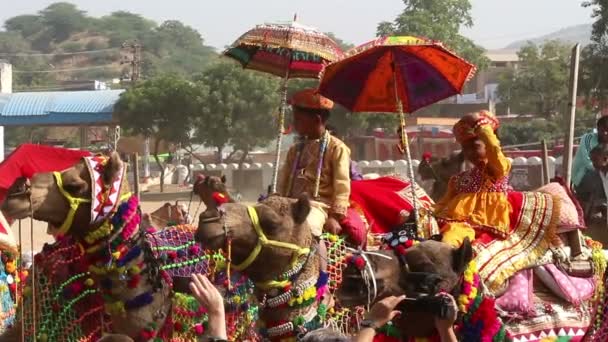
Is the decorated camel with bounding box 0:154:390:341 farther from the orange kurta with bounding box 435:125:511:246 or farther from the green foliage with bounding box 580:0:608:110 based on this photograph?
the green foliage with bounding box 580:0:608:110

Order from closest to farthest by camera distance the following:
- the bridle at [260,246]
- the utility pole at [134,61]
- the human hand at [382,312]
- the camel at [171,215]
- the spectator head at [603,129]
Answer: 1. the human hand at [382,312]
2. the bridle at [260,246]
3. the spectator head at [603,129]
4. the camel at [171,215]
5. the utility pole at [134,61]

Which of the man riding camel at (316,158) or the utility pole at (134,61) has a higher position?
the utility pole at (134,61)

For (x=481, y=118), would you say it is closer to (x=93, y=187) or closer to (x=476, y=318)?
(x=476, y=318)

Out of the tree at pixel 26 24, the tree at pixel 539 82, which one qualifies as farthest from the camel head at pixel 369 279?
the tree at pixel 26 24

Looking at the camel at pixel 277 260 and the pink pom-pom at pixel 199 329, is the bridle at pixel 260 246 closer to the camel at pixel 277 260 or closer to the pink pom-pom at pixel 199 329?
the camel at pixel 277 260

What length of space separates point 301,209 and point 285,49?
3.07 meters

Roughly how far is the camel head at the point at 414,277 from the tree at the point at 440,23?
140 ft

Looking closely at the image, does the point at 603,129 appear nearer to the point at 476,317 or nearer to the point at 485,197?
the point at 485,197

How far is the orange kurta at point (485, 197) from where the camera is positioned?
6.87 metres

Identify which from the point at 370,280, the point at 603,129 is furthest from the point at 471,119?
the point at 603,129

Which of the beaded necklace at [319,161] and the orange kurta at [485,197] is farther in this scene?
the beaded necklace at [319,161]

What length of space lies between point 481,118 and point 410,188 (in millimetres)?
1198

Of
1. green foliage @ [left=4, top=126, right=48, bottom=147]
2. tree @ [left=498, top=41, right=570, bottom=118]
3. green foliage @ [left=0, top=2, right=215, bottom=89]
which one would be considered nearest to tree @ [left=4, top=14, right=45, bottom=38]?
green foliage @ [left=0, top=2, right=215, bottom=89]

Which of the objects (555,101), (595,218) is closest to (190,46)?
(555,101)
